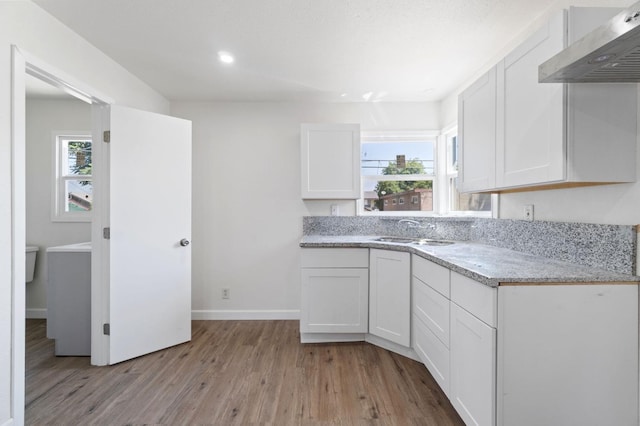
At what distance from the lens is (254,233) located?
3.37m

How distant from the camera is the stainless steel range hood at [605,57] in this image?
0.87m

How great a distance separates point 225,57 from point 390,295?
7.68 feet

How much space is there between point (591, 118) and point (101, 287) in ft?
10.7

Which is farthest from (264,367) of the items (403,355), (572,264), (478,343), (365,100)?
(365,100)

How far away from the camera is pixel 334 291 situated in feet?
8.91

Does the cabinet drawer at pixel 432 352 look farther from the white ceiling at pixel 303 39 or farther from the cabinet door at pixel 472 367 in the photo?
the white ceiling at pixel 303 39

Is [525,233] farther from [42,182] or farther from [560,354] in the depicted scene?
[42,182]

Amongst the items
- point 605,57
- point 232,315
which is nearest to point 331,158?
point 232,315

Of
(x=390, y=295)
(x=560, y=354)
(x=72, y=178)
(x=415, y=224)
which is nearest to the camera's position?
(x=560, y=354)

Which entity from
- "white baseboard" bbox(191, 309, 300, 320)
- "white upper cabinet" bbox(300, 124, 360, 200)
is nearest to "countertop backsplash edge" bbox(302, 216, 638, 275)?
"white upper cabinet" bbox(300, 124, 360, 200)

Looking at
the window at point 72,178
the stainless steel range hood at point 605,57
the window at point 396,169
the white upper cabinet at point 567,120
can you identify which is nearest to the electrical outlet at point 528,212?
the white upper cabinet at point 567,120

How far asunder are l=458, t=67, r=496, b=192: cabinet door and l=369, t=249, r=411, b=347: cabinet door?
765mm

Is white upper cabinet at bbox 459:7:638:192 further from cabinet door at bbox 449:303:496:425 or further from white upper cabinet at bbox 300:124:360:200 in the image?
white upper cabinet at bbox 300:124:360:200

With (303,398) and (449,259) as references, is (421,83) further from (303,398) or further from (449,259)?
(303,398)
